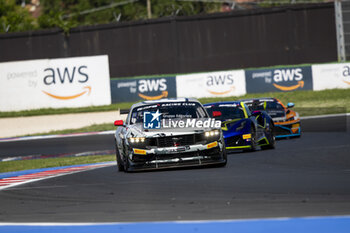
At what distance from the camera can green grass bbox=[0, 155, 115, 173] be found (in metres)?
16.4

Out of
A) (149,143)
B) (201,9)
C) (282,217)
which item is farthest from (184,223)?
(201,9)

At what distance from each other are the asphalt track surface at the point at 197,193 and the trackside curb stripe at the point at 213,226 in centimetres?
28

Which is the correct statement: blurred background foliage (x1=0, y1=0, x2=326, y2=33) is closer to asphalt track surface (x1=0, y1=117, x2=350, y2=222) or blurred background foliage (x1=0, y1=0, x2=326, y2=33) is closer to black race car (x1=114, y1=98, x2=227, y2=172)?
black race car (x1=114, y1=98, x2=227, y2=172)

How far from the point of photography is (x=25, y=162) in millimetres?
17703

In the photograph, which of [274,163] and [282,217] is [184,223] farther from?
[274,163]

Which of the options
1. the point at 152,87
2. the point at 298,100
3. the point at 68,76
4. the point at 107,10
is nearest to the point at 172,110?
the point at 298,100

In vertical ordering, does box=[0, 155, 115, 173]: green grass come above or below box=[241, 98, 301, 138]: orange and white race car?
below

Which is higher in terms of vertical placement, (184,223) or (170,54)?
(170,54)

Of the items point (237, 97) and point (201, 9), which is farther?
point (201, 9)

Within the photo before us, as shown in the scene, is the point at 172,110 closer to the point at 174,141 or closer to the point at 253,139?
the point at 174,141

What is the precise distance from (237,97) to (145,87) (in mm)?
4642

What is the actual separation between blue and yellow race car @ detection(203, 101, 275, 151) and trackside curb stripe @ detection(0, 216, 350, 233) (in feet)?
23.6

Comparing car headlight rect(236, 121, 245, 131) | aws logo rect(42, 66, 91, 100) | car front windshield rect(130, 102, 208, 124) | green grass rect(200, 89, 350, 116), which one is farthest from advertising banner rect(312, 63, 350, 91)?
car front windshield rect(130, 102, 208, 124)

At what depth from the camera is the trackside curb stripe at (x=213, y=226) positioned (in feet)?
21.4
